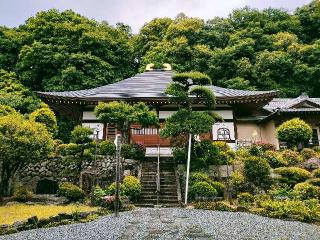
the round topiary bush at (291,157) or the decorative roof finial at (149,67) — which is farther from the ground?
the decorative roof finial at (149,67)

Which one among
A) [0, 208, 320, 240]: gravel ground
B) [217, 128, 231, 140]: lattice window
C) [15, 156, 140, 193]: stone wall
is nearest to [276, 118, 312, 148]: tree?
[217, 128, 231, 140]: lattice window

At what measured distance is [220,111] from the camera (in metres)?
21.8

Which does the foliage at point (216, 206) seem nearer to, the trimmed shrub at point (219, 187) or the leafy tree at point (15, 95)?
the trimmed shrub at point (219, 187)

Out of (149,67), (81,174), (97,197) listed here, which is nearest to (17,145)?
(81,174)

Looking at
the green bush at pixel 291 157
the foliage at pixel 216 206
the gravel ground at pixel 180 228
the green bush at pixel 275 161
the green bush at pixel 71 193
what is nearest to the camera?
the gravel ground at pixel 180 228

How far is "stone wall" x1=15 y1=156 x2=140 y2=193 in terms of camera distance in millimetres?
15539

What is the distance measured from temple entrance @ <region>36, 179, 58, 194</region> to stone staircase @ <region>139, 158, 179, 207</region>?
396 cm

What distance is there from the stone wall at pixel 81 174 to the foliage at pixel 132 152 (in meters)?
0.50

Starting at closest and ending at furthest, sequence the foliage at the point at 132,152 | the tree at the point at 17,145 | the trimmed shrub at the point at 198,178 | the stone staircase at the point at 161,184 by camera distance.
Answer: the tree at the point at 17,145
the stone staircase at the point at 161,184
the trimmed shrub at the point at 198,178
the foliage at the point at 132,152

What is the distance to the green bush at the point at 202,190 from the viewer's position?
44.6ft

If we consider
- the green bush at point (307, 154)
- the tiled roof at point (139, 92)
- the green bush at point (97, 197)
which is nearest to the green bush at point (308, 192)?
the green bush at point (307, 154)

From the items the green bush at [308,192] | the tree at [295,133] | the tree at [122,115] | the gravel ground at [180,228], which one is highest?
the tree at [122,115]

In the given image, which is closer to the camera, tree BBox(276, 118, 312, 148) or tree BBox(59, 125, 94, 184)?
tree BBox(59, 125, 94, 184)

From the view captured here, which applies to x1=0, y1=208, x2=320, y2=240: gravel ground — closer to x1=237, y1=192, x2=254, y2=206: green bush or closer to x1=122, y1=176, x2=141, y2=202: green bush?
x1=237, y1=192, x2=254, y2=206: green bush
